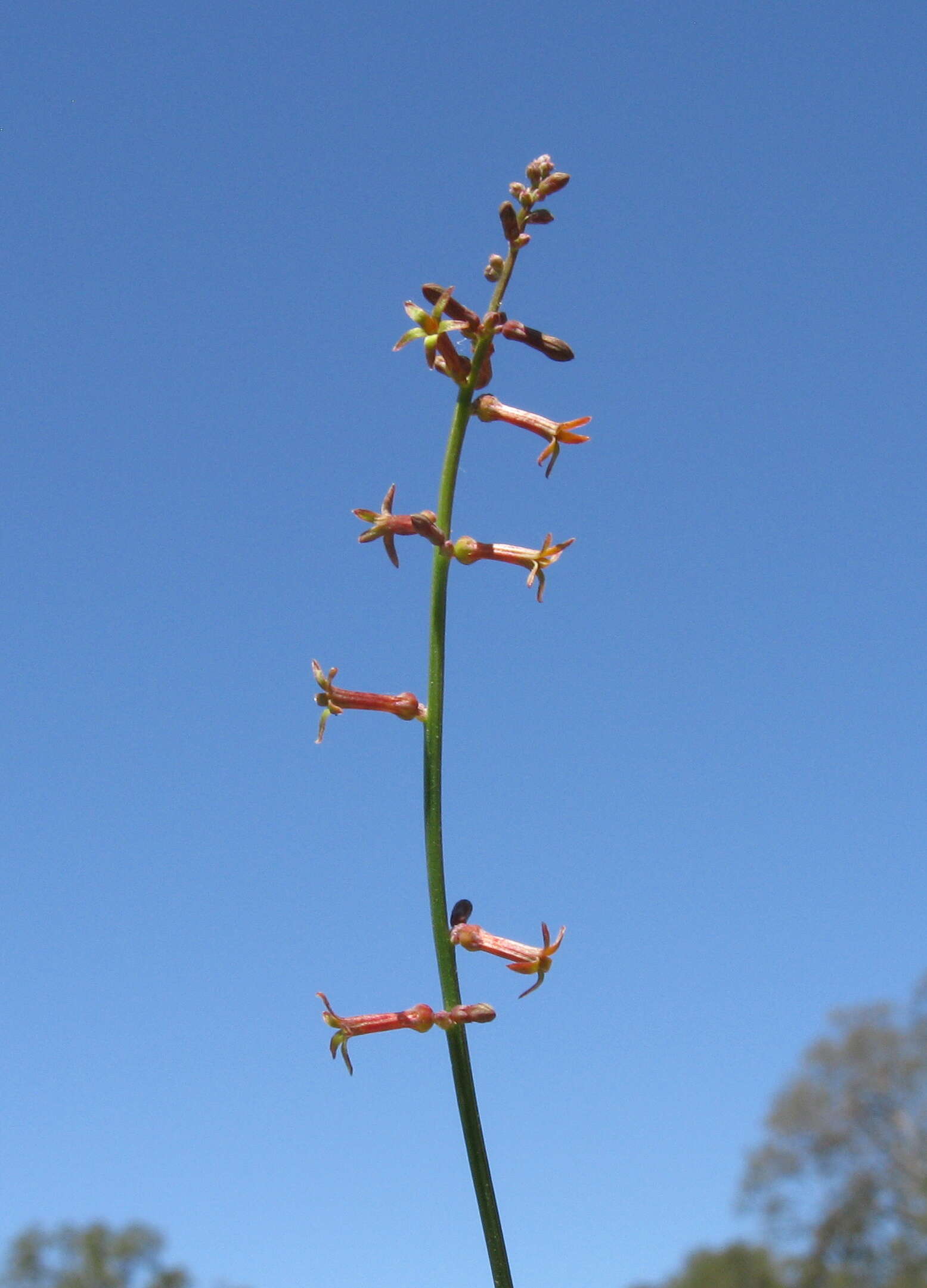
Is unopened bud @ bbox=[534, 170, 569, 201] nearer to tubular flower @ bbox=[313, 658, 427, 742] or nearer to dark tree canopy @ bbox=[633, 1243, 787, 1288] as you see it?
tubular flower @ bbox=[313, 658, 427, 742]

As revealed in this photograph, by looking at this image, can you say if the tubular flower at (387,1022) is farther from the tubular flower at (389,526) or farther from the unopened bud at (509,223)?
the unopened bud at (509,223)

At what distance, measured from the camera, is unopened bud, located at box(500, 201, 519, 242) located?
274 cm

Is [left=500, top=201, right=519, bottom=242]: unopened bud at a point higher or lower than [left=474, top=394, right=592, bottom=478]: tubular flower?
higher

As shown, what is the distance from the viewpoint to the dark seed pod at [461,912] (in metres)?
2.34

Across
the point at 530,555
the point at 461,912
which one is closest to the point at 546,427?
the point at 530,555

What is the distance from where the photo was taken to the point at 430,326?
2.54 metres

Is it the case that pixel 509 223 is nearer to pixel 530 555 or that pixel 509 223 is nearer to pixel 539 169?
pixel 539 169

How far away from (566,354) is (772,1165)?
48.4 m

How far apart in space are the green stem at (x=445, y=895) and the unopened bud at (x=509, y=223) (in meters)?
0.66

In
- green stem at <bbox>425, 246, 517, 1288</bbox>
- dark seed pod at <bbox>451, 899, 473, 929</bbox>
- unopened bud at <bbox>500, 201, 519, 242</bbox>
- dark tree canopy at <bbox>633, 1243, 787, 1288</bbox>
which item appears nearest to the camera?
green stem at <bbox>425, 246, 517, 1288</bbox>

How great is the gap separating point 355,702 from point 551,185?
Answer: 1263 millimetres

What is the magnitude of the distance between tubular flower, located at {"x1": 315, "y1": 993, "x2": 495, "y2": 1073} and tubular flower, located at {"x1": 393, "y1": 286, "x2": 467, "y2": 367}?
1.24m

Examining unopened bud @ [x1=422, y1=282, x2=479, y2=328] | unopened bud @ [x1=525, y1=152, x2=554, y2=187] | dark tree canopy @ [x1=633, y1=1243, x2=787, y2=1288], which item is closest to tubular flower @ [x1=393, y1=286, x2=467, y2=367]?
unopened bud @ [x1=422, y1=282, x2=479, y2=328]

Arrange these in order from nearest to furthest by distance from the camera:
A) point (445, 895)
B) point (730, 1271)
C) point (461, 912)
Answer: point (445, 895)
point (461, 912)
point (730, 1271)
